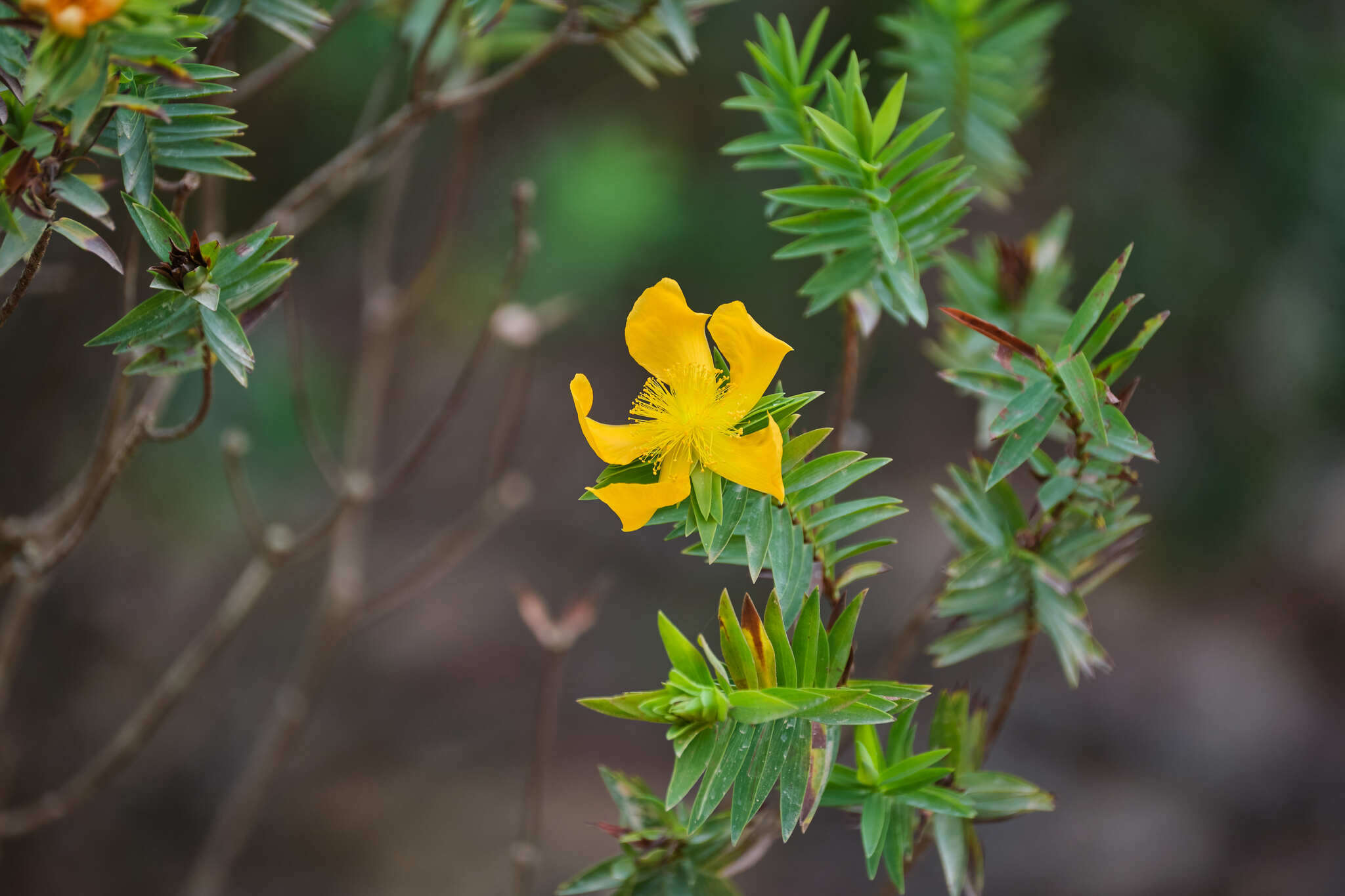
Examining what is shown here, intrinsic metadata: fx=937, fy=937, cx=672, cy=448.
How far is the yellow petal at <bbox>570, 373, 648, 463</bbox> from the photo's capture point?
511 millimetres

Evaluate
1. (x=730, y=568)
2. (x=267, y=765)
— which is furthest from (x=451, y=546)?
(x=730, y=568)

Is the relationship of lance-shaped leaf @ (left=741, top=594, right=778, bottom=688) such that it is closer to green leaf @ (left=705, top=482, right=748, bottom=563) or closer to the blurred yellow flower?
green leaf @ (left=705, top=482, right=748, bottom=563)

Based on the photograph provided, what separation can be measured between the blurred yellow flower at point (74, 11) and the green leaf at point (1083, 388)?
1.60ft

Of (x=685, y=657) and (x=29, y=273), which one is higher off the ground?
(x=29, y=273)

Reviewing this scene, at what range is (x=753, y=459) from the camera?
496 millimetres

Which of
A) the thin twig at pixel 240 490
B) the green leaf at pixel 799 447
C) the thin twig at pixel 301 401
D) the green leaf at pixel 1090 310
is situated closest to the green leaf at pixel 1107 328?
the green leaf at pixel 1090 310

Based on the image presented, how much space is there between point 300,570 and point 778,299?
48.7 inches

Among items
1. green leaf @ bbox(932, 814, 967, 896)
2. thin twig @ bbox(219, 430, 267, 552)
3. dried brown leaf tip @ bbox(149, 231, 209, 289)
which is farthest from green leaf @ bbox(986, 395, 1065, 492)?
thin twig @ bbox(219, 430, 267, 552)

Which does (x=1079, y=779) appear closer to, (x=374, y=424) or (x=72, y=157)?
(x=374, y=424)

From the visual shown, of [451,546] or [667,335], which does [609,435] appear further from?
[451,546]

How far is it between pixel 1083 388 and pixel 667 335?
0.23 metres

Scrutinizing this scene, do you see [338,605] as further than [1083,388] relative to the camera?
Yes

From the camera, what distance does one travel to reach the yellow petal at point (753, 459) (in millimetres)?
481

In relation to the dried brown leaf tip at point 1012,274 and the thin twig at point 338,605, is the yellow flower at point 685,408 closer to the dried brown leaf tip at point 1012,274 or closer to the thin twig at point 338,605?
the dried brown leaf tip at point 1012,274
